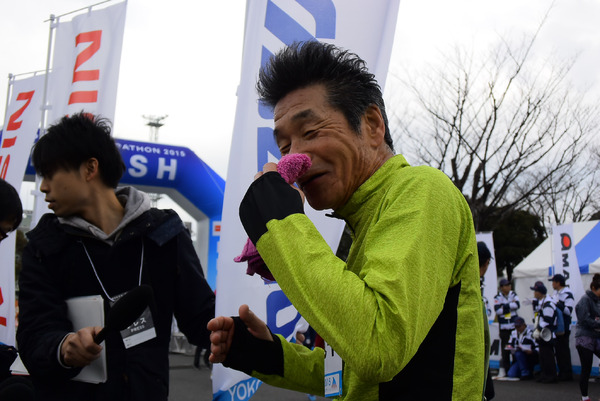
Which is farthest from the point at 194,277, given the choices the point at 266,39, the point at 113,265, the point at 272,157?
the point at 266,39

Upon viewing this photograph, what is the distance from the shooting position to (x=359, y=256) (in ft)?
4.30

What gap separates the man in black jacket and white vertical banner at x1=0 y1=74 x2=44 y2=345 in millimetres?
3414

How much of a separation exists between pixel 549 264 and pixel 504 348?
3.60 m

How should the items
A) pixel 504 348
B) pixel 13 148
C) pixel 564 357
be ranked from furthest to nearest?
pixel 504 348 < pixel 564 357 < pixel 13 148

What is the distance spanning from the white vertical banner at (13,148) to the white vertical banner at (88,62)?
0.44 m

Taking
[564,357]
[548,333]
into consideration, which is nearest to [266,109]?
[548,333]

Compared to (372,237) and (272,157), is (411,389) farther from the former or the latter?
(272,157)

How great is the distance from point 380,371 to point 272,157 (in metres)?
2.23

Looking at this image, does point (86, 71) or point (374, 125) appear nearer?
point (374, 125)

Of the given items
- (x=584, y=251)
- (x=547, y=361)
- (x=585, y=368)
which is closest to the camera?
(x=585, y=368)

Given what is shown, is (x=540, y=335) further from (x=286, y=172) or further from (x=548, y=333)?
(x=286, y=172)

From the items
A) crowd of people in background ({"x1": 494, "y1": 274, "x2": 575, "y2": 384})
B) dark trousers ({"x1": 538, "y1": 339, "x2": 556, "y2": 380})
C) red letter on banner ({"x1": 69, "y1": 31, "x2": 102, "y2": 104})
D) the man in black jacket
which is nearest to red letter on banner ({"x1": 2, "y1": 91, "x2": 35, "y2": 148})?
Answer: red letter on banner ({"x1": 69, "y1": 31, "x2": 102, "y2": 104})

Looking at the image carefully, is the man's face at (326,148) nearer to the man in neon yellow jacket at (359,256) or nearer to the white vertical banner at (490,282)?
the man in neon yellow jacket at (359,256)

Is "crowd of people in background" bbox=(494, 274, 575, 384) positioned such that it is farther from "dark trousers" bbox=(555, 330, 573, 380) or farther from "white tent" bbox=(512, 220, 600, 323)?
"white tent" bbox=(512, 220, 600, 323)
